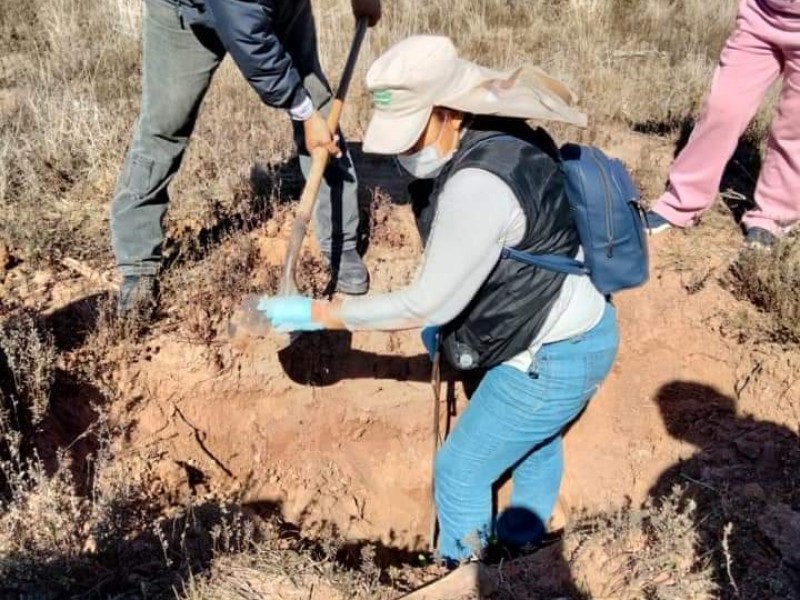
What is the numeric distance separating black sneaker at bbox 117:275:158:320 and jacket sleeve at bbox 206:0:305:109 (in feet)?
3.57

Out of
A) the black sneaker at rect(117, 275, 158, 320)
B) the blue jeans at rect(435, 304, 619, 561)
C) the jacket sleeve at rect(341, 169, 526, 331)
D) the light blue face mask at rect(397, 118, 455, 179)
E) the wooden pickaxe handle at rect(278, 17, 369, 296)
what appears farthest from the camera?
the black sneaker at rect(117, 275, 158, 320)

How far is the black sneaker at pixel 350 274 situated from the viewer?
13.1 ft

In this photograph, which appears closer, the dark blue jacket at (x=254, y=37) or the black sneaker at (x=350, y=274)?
the dark blue jacket at (x=254, y=37)

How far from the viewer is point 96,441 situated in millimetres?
3426

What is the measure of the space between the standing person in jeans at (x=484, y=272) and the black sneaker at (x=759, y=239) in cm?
157

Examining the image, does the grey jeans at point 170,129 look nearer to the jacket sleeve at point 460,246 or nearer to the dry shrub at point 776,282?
the jacket sleeve at point 460,246

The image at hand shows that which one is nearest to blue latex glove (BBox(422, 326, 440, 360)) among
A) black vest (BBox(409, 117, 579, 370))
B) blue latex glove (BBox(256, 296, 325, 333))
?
black vest (BBox(409, 117, 579, 370))

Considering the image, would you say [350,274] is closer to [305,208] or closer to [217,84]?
[305,208]

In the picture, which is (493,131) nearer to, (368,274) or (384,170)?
(368,274)

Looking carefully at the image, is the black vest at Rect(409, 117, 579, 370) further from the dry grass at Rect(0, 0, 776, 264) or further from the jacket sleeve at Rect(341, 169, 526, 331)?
the dry grass at Rect(0, 0, 776, 264)

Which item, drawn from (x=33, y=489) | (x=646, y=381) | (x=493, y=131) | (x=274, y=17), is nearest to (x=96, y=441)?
(x=33, y=489)

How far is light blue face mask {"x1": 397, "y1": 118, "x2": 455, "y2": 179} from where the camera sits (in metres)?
2.45

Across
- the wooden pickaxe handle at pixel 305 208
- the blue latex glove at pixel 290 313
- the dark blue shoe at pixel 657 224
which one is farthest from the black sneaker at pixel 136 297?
the dark blue shoe at pixel 657 224

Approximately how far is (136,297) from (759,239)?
293cm
